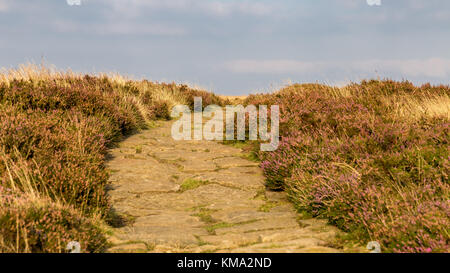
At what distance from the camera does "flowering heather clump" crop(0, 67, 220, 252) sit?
3.67 meters

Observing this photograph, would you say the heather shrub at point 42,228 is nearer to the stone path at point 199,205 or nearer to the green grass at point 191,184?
the stone path at point 199,205

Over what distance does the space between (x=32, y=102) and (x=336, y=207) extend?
6.90 m

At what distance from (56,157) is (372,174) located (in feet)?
14.4

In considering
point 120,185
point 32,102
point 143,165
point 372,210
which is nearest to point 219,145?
point 143,165

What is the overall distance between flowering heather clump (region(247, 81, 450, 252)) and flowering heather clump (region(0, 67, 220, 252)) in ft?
8.81

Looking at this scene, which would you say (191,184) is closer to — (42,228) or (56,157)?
(56,157)

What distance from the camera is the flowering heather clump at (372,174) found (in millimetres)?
3756

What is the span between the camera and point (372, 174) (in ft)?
16.7

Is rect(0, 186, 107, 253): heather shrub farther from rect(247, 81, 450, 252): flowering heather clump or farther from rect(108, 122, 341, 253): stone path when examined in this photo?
rect(247, 81, 450, 252): flowering heather clump

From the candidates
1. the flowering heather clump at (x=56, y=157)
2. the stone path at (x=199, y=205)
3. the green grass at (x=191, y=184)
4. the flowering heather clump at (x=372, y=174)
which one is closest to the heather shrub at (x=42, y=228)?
the flowering heather clump at (x=56, y=157)

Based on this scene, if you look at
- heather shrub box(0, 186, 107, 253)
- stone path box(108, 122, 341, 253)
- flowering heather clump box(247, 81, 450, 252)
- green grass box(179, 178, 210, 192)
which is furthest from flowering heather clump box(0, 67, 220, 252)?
flowering heather clump box(247, 81, 450, 252)

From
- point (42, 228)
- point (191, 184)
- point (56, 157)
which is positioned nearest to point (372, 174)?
point (191, 184)

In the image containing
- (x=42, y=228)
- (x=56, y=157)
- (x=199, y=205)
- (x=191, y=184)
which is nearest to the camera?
(x=42, y=228)
